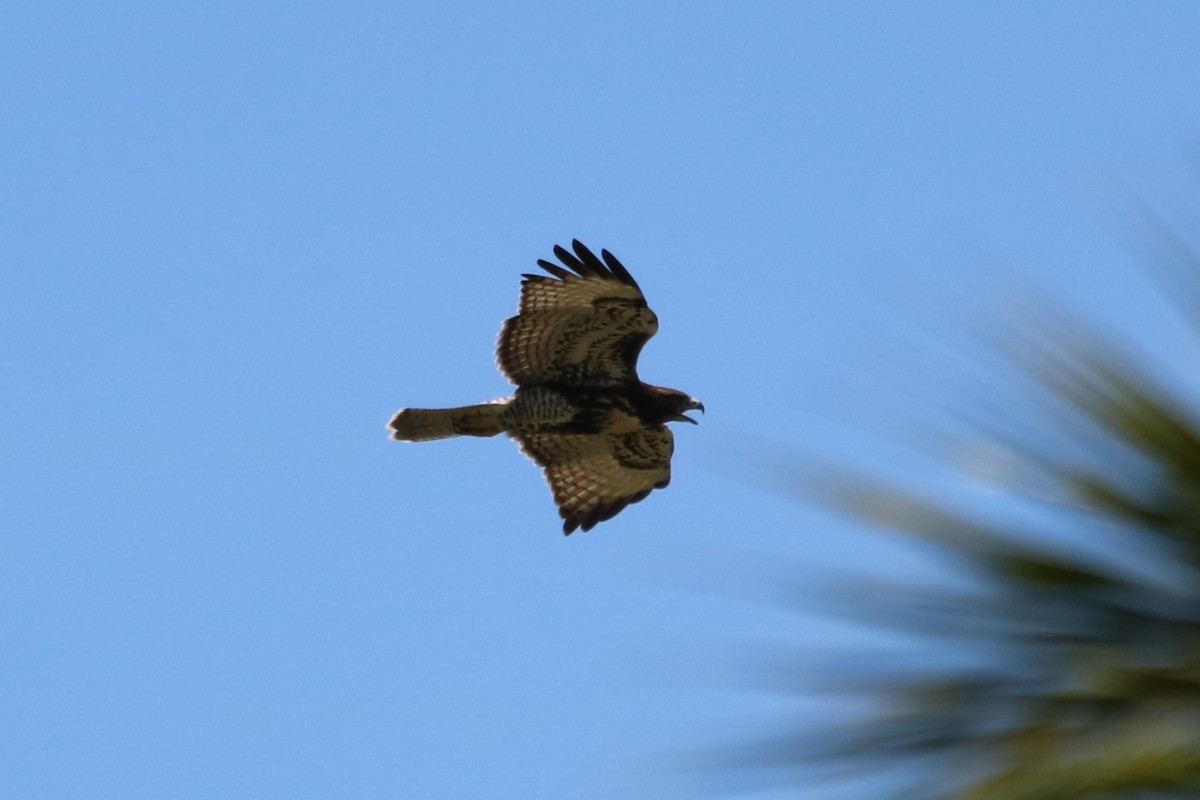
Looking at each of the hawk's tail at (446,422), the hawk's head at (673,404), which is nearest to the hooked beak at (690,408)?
the hawk's head at (673,404)

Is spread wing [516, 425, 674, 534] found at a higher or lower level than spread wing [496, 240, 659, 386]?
lower

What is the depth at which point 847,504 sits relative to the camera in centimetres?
126

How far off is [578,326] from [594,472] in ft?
5.08

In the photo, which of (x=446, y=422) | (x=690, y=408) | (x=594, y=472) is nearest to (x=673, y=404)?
(x=690, y=408)

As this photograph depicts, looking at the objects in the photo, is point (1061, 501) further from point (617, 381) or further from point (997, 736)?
point (617, 381)

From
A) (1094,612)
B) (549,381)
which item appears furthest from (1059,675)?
(549,381)

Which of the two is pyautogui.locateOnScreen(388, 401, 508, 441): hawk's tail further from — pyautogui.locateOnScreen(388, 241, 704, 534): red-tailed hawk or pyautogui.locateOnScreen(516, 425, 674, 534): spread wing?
pyautogui.locateOnScreen(516, 425, 674, 534): spread wing

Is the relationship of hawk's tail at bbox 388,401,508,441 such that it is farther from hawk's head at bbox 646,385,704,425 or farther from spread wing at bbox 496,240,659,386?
hawk's head at bbox 646,385,704,425

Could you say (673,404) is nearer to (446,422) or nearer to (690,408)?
(690,408)

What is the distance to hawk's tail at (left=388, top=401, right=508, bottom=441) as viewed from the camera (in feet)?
35.7

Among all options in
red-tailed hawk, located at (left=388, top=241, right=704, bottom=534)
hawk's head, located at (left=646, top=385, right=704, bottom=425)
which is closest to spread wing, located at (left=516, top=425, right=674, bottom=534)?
red-tailed hawk, located at (left=388, top=241, right=704, bottom=534)

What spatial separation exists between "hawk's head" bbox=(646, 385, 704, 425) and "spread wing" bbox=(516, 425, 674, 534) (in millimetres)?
574

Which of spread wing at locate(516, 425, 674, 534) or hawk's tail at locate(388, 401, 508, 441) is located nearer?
hawk's tail at locate(388, 401, 508, 441)

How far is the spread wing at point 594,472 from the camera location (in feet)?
39.0
